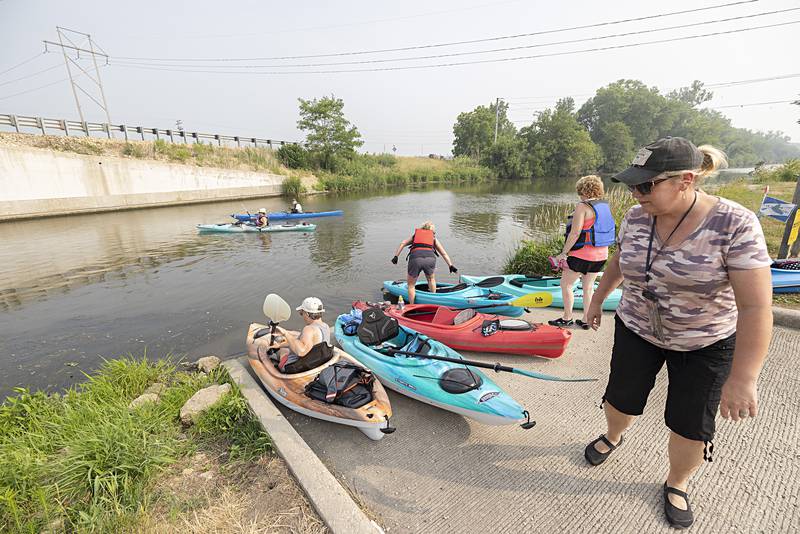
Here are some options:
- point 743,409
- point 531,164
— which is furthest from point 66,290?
point 531,164

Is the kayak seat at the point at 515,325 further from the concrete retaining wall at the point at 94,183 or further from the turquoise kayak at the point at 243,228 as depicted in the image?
the concrete retaining wall at the point at 94,183

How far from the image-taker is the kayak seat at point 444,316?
494 centimetres

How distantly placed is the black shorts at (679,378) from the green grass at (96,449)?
286 centimetres

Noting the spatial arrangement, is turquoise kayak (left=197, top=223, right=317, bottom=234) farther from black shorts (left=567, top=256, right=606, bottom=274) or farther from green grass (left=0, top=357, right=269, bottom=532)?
black shorts (left=567, top=256, right=606, bottom=274)

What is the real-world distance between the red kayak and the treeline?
152 ft

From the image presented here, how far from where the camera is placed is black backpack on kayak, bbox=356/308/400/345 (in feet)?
14.2

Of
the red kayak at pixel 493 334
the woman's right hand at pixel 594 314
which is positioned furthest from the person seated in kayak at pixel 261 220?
the woman's right hand at pixel 594 314

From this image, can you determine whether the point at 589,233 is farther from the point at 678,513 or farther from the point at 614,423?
the point at 678,513

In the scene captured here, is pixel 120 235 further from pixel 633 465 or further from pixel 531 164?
pixel 531 164

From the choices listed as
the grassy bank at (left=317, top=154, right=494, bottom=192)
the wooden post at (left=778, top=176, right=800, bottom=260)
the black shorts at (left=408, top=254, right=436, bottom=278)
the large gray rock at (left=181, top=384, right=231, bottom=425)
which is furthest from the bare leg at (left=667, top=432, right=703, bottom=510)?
the grassy bank at (left=317, top=154, right=494, bottom=192)

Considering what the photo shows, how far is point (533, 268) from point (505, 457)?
18.6ft

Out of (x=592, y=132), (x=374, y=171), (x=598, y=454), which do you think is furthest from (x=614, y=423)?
(x=592, y=132)

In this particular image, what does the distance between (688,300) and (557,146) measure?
53.6 metres

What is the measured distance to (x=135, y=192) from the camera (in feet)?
70.1
